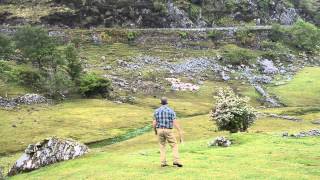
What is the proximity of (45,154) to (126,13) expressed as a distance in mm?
133894

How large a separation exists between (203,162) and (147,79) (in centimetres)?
9472

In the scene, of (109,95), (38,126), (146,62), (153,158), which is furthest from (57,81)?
(153,158)

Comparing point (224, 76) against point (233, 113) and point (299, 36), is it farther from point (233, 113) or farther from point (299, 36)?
Answer: point (233, 113)

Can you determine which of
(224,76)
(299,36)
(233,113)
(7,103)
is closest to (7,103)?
(7,103)

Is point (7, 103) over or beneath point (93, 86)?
beneath

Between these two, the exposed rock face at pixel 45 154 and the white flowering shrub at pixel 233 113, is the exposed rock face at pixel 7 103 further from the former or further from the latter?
the exposed rock face at pixel 45 154

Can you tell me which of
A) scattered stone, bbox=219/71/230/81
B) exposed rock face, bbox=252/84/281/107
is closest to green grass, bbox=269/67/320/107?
exposed rock face, bbox=252/84/281/107

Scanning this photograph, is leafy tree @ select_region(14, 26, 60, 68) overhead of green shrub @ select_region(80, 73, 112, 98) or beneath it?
overhead

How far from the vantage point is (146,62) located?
5719 inches

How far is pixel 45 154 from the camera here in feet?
161

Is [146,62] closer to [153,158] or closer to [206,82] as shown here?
[206,82]

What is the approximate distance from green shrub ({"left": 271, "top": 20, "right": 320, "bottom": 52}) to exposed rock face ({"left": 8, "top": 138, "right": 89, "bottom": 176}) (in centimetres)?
13800

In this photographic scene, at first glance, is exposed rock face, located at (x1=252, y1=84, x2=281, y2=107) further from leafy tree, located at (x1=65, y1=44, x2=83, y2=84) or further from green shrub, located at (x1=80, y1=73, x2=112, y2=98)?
leafy tree, located at (x1=65, y1=44, x2=83, y2=84)

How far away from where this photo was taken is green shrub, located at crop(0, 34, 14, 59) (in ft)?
410
